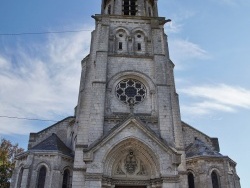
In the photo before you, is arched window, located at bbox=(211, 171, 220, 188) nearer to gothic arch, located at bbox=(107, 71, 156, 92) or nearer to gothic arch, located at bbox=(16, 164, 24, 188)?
gothic arch, located at bbox=(107, 71, 156, 92)

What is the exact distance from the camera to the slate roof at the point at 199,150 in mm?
21766

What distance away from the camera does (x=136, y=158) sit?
1942 cm

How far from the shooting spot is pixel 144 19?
89.9 feet

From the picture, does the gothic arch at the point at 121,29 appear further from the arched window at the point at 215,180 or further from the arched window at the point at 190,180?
the arched window at the point at 215,180

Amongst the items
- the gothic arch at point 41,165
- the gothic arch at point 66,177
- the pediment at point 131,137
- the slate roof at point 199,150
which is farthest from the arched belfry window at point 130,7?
the gothic arch at point 41,165

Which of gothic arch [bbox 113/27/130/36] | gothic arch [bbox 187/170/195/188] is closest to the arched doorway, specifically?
gothic arch [bbox 187/170/195/188]

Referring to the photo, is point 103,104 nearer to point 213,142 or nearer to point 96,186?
point 96,186

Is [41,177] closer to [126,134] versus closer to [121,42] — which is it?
[126,134]

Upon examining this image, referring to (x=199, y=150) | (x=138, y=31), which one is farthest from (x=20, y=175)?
(x=138, y=31)

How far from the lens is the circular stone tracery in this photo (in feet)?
74.1

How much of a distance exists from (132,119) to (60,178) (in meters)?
7.28

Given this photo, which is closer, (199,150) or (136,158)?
(136,158)

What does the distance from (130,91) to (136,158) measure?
19.5ft

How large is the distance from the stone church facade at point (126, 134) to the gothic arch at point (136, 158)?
6 cm
